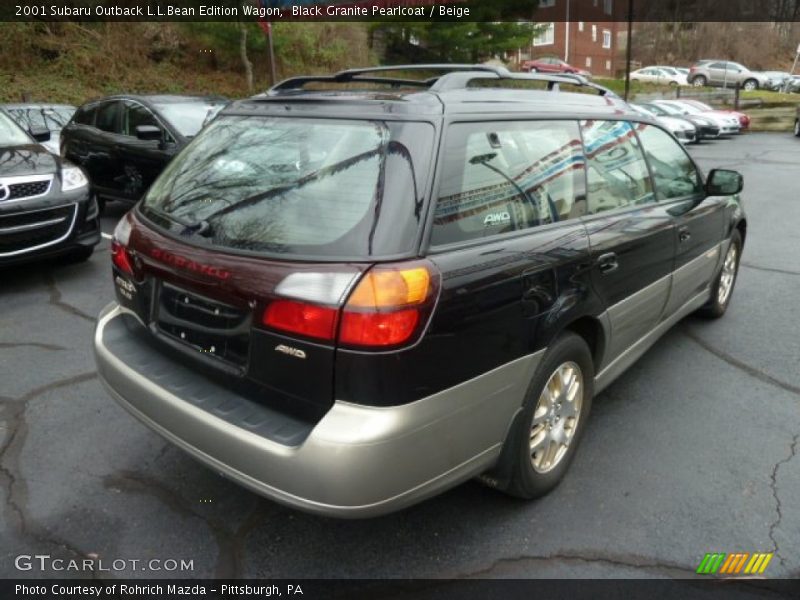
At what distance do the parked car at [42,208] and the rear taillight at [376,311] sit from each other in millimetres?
4272

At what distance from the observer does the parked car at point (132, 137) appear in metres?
7.59

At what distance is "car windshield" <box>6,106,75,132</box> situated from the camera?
11.7 m

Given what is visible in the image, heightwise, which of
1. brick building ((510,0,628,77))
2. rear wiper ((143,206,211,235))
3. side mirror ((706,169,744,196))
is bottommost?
side mirror ((706,169,744,196))

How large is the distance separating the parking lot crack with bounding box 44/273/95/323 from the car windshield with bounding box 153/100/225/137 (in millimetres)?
2649

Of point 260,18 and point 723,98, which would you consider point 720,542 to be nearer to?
point 260,18

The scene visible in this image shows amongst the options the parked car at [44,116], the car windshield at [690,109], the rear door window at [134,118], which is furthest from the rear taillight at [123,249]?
the car windshield at [690,109]

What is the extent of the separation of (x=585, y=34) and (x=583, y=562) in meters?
56.5

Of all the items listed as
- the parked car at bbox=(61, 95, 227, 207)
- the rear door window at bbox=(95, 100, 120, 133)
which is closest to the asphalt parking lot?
the parked car at bbox=(61, 95, 227, 207)

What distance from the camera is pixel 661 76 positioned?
42094mm

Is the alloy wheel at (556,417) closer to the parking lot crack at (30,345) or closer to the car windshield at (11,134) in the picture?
the parking lot crack at (30,345)

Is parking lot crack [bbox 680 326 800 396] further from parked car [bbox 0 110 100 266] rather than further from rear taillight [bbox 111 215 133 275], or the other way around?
parked car [bbox 0 110 100 266]

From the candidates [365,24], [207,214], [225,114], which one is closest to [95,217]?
[225,114]

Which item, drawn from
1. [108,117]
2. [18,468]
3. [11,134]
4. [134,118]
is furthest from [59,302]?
[108,117]

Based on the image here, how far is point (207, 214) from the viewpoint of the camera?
245 cm
